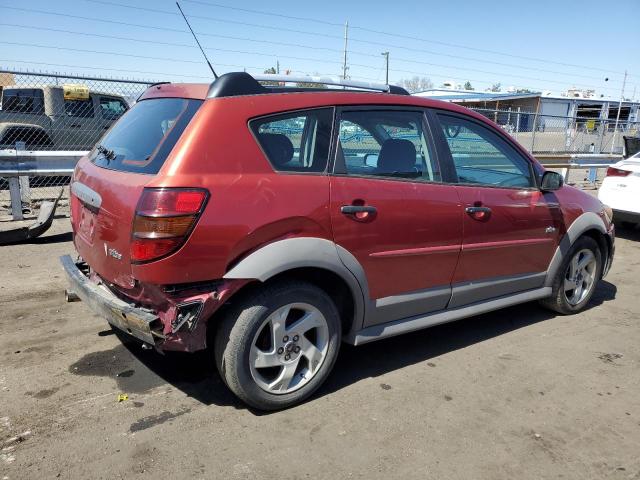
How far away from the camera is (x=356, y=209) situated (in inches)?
121

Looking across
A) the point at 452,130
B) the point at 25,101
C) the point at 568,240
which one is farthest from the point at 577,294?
the point at 25,101

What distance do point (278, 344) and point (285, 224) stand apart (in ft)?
2.27

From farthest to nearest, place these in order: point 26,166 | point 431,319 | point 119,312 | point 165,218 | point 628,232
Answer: point 628,232, point 26,166, point 431,319, point 119,312, point 165,218

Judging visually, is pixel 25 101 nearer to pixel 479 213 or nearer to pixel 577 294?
pixel 479 213

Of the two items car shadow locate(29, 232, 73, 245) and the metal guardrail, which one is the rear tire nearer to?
car shadow locate(29, 232, 73, 245)

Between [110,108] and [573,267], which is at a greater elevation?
[110,108]

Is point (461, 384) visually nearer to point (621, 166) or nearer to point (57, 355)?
point (57, 355)

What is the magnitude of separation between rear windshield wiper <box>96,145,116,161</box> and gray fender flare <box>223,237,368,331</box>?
3.90 ft

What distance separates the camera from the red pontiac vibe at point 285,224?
265 centimetres

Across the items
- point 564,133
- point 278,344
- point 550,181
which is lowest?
point 278,344

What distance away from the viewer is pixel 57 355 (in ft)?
11.8

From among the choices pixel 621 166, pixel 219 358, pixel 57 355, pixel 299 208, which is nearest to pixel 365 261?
pixel 299 208

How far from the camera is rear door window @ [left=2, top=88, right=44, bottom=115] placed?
10.9 meters

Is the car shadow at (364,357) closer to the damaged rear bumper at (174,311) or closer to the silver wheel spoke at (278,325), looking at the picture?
the silver wheel spoke at (278,325)
